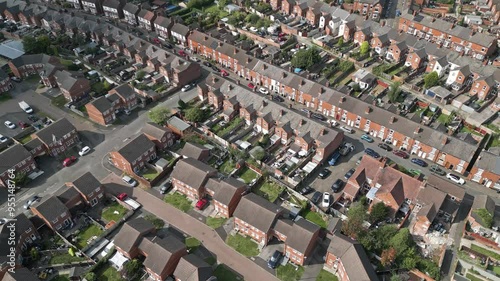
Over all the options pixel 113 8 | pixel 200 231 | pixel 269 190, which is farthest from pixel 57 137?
pixel 113 8

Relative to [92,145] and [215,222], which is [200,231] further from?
[92,145]

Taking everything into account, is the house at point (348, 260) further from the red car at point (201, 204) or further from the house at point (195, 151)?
the house at point (195, 151)

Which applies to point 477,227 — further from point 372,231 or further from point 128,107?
point 128,107

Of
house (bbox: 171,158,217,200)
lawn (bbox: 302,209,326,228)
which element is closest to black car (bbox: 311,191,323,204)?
lawn (bbox: 302,209,326,228)

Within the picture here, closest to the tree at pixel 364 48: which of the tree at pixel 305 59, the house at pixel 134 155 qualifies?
the tree at pixel 305 59

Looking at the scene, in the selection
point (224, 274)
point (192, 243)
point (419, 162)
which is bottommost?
point (224, 274)

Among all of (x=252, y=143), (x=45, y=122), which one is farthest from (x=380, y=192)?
(x=45, y=122)
